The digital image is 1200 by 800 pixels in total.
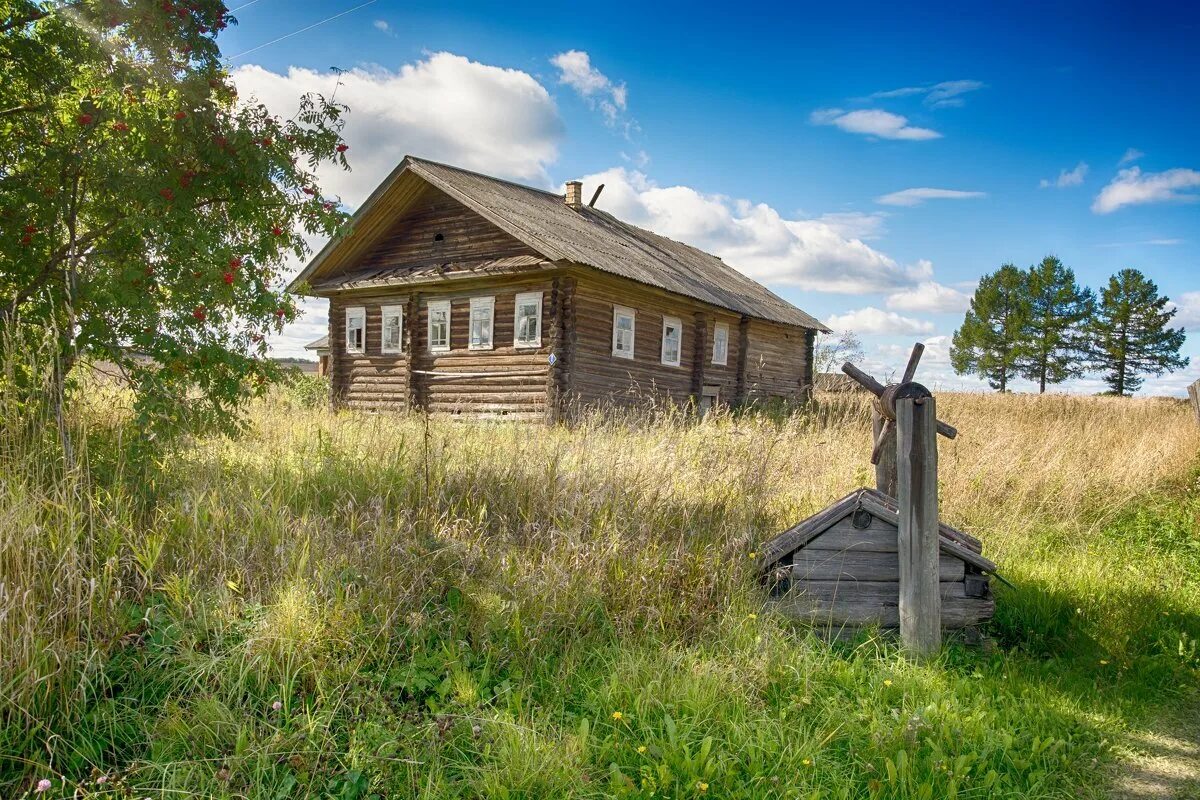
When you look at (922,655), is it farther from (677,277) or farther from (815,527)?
(677,277)

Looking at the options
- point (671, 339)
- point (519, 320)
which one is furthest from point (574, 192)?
point (519, 320)

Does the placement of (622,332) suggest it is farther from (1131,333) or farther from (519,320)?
(1131,333)

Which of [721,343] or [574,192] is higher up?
[574,192]

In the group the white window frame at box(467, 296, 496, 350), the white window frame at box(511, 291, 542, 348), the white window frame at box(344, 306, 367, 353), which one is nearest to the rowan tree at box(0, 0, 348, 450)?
the white window frame at box(511, 291, 542, 348)

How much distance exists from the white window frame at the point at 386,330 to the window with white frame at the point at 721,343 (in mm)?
8430

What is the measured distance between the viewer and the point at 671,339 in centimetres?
1858

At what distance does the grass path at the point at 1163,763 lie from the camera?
3283 millimetres

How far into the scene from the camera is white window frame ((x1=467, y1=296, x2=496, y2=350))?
16.1 metres

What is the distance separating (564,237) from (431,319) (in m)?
4.09

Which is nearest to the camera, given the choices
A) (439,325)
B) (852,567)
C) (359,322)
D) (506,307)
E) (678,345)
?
(852,567)

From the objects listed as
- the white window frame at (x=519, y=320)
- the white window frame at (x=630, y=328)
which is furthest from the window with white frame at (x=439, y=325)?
the white window frame at (x=630, y=328)

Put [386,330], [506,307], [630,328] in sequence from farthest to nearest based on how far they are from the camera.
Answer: [386,330] < [630,328] < [506,307]

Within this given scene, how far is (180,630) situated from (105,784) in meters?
0.71

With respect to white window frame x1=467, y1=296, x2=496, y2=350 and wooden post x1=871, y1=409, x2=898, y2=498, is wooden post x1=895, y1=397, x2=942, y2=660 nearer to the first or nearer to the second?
wooden post x1=871, y1=409, x2=898, y2=498
